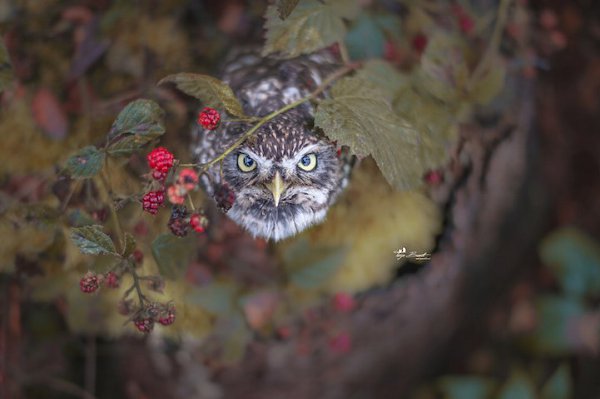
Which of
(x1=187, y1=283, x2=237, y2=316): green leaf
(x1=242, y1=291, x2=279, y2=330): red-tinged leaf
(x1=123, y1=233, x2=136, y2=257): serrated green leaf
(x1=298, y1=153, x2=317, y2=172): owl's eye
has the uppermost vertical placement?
(x1=298, y1=153, x2=317, y2=172): owl's eye

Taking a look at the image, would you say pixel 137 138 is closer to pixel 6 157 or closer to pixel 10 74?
pixel 10 74

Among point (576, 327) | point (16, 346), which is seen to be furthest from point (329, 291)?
point (576, 327)

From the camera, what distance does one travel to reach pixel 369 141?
687 millimetres

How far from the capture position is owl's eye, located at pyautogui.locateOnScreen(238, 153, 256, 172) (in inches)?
29.3

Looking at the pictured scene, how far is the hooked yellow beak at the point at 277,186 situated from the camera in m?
0.70

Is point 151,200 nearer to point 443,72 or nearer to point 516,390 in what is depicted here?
point 443,72

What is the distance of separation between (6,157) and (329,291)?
2.45 ft

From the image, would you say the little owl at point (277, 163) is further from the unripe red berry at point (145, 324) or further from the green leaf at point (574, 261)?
the green leaf at point (574, 261)

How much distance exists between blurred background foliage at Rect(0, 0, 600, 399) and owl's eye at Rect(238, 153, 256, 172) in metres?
0.14

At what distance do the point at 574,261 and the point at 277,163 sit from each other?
54.9 inches

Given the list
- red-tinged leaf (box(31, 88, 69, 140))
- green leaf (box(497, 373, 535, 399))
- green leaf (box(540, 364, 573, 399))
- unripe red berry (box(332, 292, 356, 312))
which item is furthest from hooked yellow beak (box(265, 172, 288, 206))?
green leaf (box(540, 364, 573, 399))

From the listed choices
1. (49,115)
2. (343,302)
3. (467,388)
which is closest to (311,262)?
(343,302)

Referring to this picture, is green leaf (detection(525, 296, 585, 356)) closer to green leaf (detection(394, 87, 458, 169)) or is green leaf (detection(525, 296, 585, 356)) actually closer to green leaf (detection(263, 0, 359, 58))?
green leaf (detection(394, 87, 458, 169))

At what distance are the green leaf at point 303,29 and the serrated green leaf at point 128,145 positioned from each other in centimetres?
20
